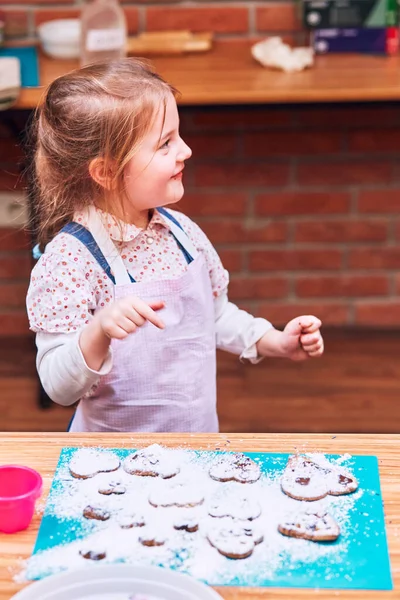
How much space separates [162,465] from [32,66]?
5.46 ft

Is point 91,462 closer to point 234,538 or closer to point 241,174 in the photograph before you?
point 234,538

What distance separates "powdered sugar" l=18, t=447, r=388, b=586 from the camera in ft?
3.14

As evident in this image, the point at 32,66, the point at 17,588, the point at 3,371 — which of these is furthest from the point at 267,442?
the point at 3,371

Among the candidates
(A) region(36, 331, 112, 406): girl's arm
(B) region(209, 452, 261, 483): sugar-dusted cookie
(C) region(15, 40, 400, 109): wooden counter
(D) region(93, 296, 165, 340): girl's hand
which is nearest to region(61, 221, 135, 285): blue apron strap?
(A) region(36, 331, 112, 406): girl's arm

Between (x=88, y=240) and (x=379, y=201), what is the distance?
173 centimetres

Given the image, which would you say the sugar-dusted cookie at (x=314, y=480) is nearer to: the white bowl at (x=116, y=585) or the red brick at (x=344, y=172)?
the white bowl at (x=116, y=585)

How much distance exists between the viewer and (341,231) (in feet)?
9.81

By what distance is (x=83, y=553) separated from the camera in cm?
98

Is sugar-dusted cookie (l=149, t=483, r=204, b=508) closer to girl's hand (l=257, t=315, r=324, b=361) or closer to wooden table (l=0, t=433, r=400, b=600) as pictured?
wooden table (l=0, t=433, r=400, b=600)

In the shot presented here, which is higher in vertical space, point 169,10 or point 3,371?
point 169,10

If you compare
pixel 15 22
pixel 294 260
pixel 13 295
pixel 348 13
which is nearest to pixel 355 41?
pixel 348 13

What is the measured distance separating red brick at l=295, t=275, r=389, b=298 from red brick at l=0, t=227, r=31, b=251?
2.80 ft

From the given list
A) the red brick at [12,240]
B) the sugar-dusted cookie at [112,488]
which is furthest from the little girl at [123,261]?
the red brick at [12,240]

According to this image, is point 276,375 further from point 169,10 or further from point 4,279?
point 169,10
